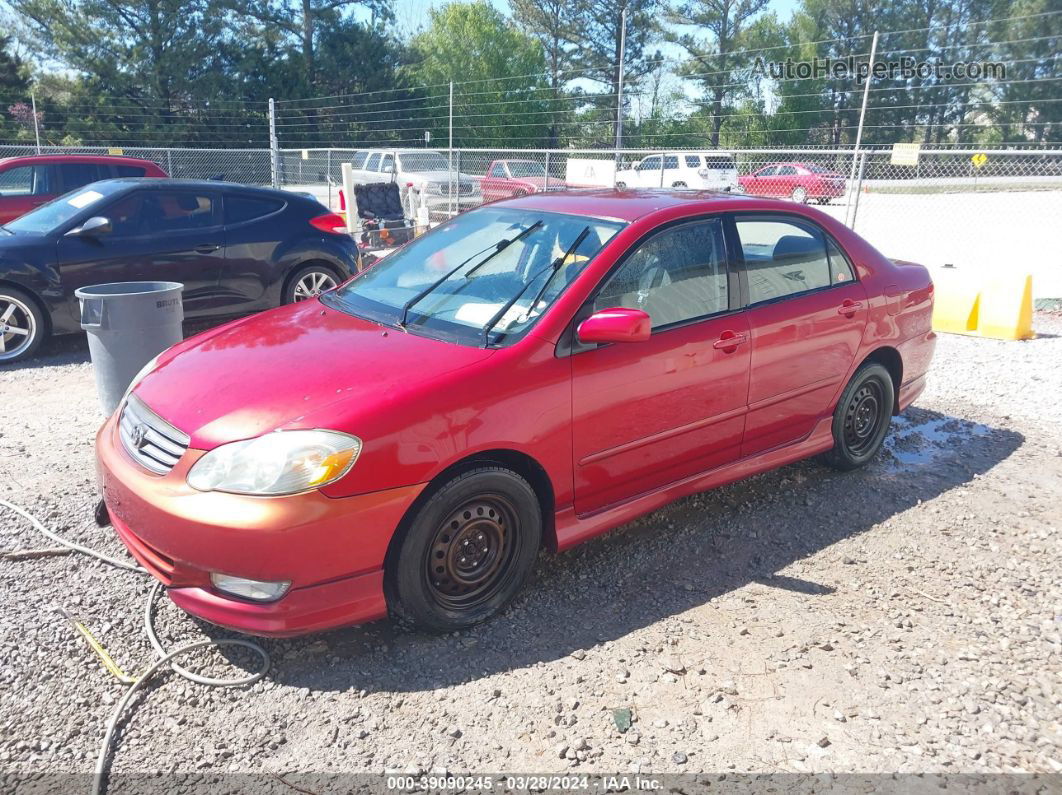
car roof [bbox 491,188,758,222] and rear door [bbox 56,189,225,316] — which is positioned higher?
car roof [bbox 491,188,758,222]

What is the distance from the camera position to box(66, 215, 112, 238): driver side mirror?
699 centimetres

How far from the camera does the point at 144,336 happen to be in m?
5.20

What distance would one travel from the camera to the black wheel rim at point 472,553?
3080mm

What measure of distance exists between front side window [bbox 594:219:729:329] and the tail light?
5286 millimetres

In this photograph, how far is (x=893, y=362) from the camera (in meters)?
4.98

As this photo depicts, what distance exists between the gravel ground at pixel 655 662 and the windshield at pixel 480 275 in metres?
1.22

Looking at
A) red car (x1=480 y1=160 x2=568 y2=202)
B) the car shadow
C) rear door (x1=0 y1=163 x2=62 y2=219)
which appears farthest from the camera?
red car (x1=480 y1=160 x2=568 y2=202)

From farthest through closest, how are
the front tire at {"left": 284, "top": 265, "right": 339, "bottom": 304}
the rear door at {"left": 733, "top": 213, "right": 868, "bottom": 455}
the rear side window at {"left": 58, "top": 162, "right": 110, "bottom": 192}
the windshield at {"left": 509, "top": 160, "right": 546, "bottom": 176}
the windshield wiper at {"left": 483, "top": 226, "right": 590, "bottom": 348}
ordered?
the windshield at {"left": 509, "top": 160, "right": 546, "bottom": 176} < the rear side window at {"left": 58, "top": 162, "right": 110, "bottom": 192} < the front tire at {"left": 284, "top": 265, "right": 339, "bottom": 304} < the rear door at {"left": 733, "top": 213, "right": 868, "bottom": 455} < the windshield wiper at {"left": 483, "top": 226, "right": 590, "bottom": 348}

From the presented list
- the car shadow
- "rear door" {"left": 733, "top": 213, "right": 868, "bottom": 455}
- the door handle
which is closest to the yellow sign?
the car shadow

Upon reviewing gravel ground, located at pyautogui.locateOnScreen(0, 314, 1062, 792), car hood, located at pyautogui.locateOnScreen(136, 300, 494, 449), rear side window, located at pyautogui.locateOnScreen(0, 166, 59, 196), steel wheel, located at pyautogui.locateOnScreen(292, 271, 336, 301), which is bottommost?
gravel ground, located at pyautogui.locateOnScreen(0, 314, 1062, 792)

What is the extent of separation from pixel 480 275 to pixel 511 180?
15860 mm

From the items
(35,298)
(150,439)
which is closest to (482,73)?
(35,298)

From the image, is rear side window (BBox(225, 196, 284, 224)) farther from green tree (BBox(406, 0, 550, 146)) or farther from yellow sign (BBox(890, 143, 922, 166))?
green tree (BBox(406, 0, 550, 146))

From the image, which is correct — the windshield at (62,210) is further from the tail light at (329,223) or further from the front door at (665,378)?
the front door at (665,378)
